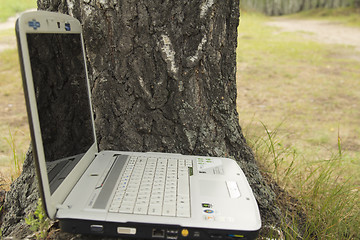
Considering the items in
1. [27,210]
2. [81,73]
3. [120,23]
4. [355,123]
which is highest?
[120,23]

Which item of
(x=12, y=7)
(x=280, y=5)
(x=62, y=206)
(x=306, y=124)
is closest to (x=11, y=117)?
(x=62, y=206)

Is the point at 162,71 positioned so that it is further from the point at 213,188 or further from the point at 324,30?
the point at 324,30

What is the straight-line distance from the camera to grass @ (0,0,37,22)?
8914 mm

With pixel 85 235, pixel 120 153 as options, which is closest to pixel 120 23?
pixel 120 153

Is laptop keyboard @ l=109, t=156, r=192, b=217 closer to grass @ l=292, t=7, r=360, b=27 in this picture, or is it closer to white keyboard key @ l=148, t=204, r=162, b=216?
white keyboard key @ l=148, t=204, r=162, b=216

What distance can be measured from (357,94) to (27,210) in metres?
4.70

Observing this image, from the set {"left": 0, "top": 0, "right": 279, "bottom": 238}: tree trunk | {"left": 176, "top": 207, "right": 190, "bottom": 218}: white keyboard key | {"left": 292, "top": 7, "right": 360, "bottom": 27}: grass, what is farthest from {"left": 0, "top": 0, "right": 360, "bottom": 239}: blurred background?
{"left": 176, "top": 207, "right": 190, "bottom": 218}: white keyboard key

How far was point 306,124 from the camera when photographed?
3.87m

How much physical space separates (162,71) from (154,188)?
0.62m

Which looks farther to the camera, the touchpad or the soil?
the soil

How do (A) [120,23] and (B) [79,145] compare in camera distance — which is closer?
(B) [79,145]

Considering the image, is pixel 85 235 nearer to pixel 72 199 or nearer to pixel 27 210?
pixel 72 199

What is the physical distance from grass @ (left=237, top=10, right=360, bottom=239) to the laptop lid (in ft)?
3.43

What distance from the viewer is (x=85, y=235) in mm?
1220
